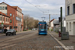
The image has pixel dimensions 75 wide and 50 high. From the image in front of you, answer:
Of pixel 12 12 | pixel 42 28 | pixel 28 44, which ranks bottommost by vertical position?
pixel 28 44

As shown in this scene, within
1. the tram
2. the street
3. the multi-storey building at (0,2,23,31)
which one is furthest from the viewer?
the multi-storey building at (0,2,23,31)

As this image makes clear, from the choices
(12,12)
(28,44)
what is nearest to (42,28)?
(28,44)

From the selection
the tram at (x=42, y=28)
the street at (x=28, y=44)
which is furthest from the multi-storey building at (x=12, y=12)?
the street at (x=28, y=44)

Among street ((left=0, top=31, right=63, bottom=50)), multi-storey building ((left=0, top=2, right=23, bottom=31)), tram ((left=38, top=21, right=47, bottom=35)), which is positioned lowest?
street ((left=0, top=31, right=63, bottom=50))

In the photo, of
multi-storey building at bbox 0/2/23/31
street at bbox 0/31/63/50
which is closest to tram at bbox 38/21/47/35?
street at bbox 0/31/63/50

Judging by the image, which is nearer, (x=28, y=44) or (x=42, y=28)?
(x=28, y=44)

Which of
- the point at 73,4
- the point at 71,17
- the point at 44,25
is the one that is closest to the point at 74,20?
the point at 71,17

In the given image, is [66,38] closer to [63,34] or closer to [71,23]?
[63,34]

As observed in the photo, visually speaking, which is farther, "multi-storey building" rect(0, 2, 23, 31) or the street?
"multi-storey building" rect(0, 2, 23, 31)

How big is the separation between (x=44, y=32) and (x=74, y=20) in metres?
8.29

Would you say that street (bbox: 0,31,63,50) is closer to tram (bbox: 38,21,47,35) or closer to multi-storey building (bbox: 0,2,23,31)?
tram (bbox: 38,21,47,35)

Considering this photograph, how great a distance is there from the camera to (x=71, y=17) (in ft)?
99.8

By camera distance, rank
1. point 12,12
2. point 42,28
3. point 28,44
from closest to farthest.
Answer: point 28,44
point 42,28
point 12,12

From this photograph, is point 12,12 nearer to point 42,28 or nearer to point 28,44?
point 42,28
